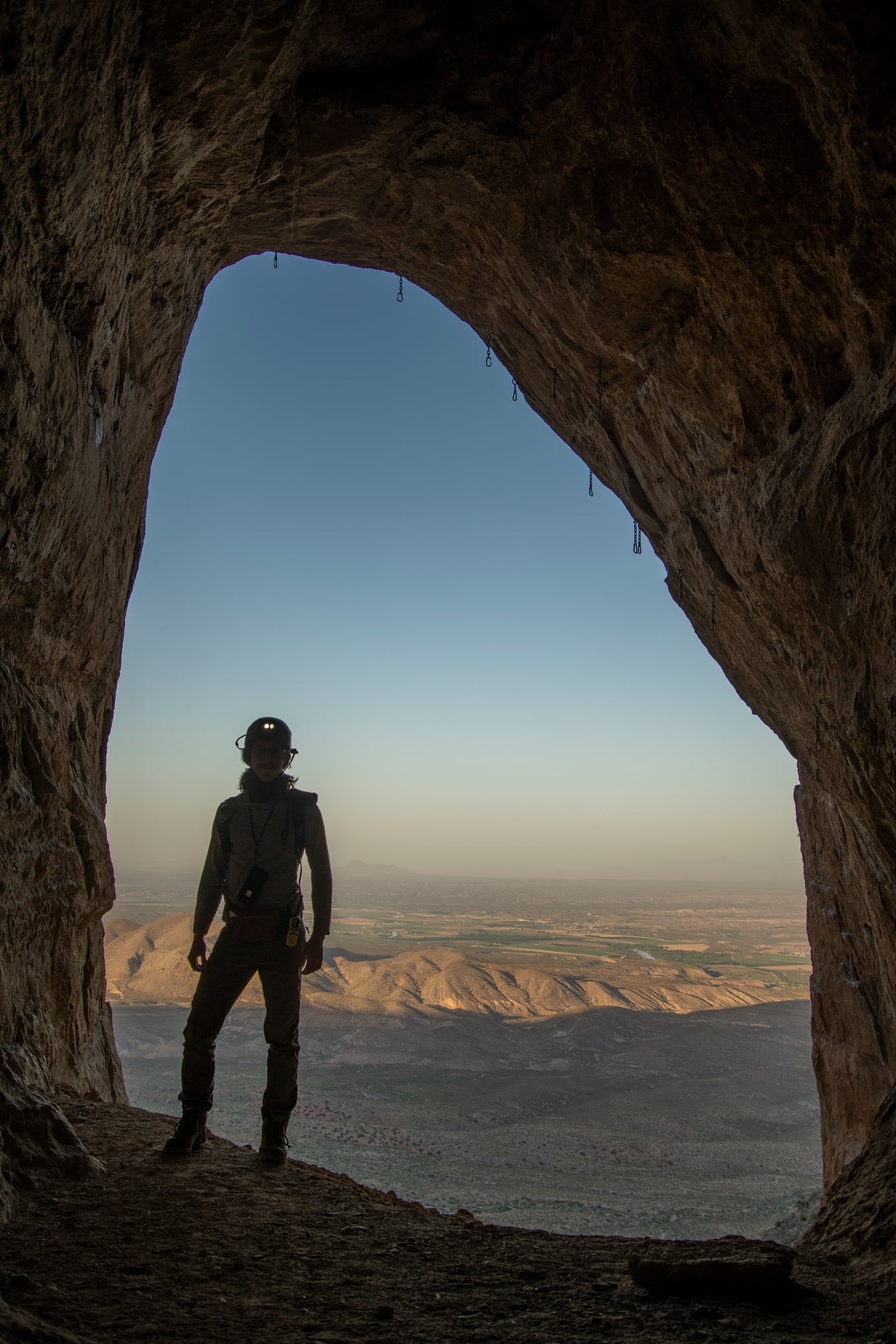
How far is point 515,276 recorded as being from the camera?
739 centimetres

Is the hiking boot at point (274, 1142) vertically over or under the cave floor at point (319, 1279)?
under

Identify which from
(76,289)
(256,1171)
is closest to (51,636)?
(76,289)

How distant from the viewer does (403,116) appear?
609cm

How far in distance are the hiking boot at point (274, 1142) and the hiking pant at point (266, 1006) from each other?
1.5 inches

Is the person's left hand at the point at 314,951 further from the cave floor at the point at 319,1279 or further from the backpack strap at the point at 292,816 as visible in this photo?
the cave floor at the point at 319,1279

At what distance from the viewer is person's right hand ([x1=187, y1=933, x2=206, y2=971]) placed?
473 centimetres

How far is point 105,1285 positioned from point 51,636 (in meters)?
4.05

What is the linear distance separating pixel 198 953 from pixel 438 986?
127 ft

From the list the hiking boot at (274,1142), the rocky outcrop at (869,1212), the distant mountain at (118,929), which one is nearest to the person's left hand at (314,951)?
the hiking boot at (274,1142)

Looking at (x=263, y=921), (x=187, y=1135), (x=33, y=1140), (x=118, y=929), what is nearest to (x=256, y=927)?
(x=263, y=921)

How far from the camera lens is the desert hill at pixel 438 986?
38.0 metres

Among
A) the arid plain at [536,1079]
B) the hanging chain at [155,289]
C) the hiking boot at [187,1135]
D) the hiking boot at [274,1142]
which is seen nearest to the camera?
the hiking boot at [187,1135]

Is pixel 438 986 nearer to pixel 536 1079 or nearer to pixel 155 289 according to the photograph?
pixel 536 1079

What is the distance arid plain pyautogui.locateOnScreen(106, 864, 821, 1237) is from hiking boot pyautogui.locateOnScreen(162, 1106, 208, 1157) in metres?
11.1
